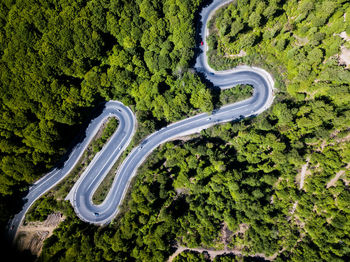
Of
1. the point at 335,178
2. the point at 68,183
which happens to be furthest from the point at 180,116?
the point at 335,178

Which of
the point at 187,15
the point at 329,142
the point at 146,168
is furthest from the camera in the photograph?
the point at 146,168

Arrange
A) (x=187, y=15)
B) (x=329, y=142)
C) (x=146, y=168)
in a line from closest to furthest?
(x=329, y=142) → (x=187, y=15) → (x=146, y=168)

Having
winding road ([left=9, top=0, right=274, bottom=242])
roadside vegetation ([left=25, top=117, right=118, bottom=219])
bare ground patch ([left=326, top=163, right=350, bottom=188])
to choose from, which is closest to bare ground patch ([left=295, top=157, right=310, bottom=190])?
bare ground patch ([left=326, top=163, right=350, bottom=188])

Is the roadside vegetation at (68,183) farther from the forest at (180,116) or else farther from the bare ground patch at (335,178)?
the bare ground patch at (335,178)

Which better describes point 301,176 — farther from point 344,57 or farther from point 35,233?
point 35,233

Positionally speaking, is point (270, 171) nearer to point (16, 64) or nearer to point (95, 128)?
point (95, 128)

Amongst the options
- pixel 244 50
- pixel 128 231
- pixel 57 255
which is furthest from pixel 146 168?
pixel 244 50
